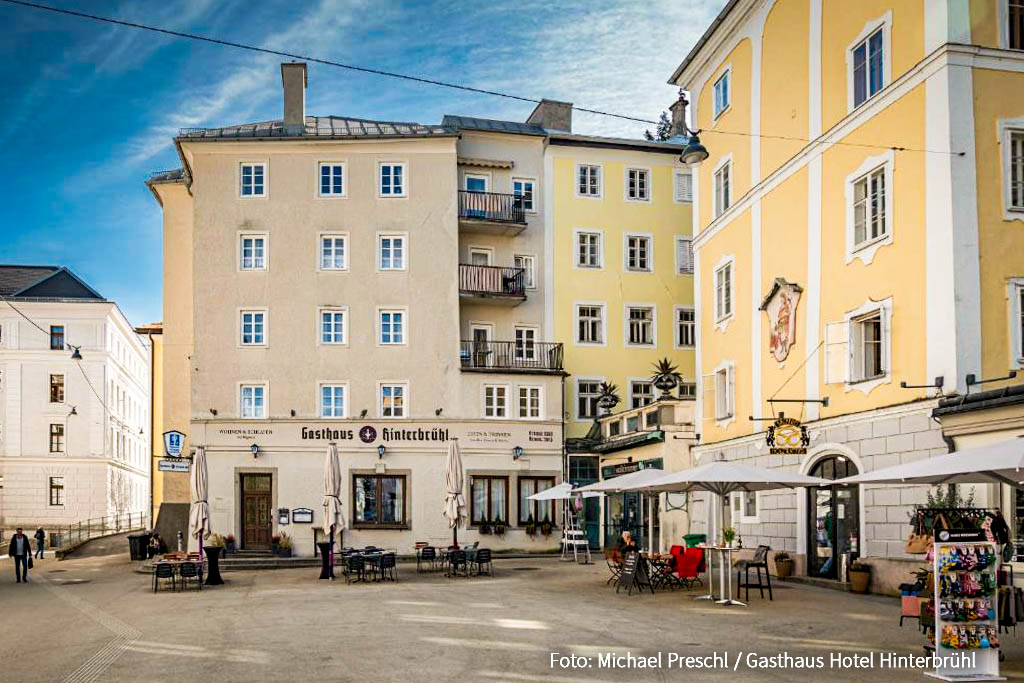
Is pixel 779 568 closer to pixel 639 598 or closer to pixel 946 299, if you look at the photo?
pixel 639 598

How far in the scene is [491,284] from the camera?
37750 mm

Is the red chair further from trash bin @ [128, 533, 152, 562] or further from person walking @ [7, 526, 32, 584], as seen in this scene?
trash bin @ [128, 533, 152, 562]

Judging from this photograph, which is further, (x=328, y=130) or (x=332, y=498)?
(x=328, y=130)

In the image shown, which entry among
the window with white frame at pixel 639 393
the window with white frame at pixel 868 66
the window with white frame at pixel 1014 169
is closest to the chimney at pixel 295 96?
the window with white frame at pixel 639 393

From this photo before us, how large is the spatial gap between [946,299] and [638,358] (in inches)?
859

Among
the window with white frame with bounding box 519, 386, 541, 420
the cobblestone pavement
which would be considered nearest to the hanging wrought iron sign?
the cobblestone pavement

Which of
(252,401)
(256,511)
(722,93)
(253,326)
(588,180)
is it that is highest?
(588,180)

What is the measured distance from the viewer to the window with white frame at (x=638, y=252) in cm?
4041

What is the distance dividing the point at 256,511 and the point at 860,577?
2090 cm

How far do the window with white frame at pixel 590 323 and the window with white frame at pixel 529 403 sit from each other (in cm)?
384

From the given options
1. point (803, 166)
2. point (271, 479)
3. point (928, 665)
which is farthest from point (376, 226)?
point (928, 665)

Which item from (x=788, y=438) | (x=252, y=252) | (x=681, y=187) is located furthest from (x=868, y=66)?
(x=252, y=252)

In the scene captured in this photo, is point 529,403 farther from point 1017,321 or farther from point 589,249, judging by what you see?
point 1017,321

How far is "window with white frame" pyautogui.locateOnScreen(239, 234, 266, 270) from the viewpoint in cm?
3631
